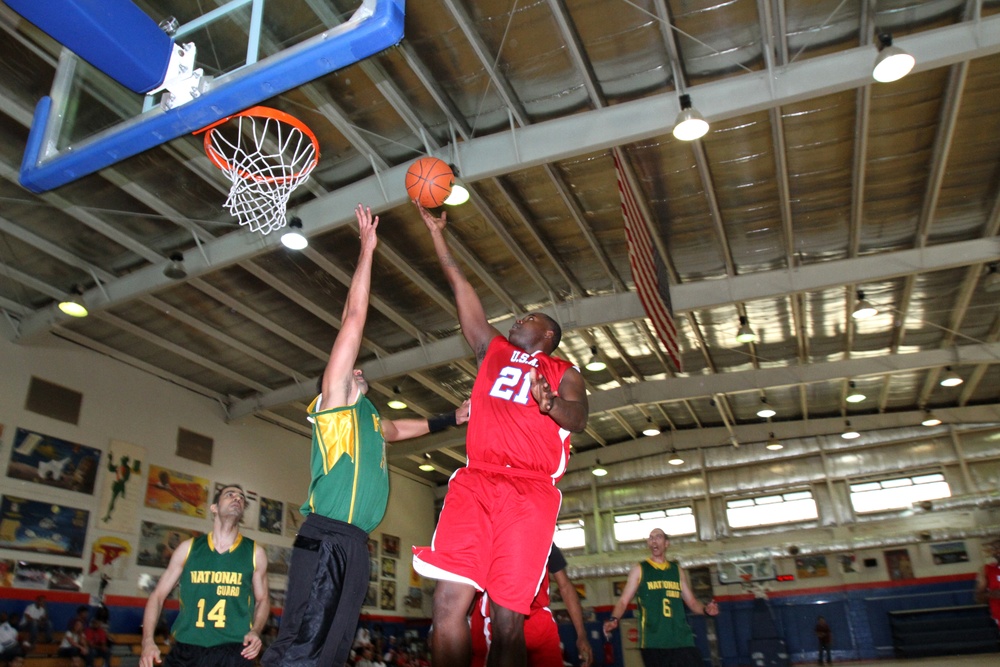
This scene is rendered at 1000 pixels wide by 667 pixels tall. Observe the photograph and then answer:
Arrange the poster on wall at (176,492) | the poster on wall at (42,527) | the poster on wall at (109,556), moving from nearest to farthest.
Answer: the poster on wall at (42,527), the poster on wall at (109,556), the poster on wall at (176,492)

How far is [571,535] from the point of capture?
2448 cm

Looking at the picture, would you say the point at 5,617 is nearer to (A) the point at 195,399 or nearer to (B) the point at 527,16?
(A) the point at 195,399

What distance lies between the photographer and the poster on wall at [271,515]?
17.1m

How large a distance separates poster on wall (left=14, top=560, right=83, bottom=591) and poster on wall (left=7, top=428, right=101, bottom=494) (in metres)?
1.38

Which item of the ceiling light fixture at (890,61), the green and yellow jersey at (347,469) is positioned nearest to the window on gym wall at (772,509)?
the ceiling light fixture at (890,61)

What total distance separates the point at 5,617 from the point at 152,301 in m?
5.49

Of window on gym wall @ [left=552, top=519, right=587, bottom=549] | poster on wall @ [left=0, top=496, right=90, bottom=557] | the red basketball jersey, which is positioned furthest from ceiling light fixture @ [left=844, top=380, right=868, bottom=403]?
poster on wall @ [left=0, top=496, right=90, bottom=557]

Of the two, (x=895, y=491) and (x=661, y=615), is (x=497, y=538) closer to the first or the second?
(x=661, y=615)

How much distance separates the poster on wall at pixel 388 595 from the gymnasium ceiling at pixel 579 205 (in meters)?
7.58

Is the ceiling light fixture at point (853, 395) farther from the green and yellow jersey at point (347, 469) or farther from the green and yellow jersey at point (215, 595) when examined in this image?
the green and yellow jersey at point (347, 469)

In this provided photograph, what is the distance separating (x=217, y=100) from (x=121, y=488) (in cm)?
1141

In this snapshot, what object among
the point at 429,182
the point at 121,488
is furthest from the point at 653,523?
the point at 429,182

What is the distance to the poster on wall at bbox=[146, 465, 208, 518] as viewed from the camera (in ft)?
46.9

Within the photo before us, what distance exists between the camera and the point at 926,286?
1387cm
